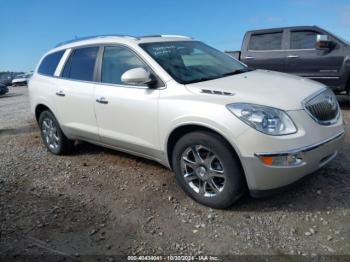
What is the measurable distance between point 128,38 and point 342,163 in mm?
3101

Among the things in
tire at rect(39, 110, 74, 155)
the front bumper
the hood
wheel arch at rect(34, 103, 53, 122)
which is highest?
the hood

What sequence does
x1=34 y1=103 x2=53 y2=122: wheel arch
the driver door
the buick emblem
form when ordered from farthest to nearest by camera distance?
x1=34 y1=103 x2=53 y2=122: wheel arch, the driver door, the buick emblem

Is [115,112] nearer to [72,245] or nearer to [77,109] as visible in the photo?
[77,109]

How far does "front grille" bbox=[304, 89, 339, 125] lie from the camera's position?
3.39 m

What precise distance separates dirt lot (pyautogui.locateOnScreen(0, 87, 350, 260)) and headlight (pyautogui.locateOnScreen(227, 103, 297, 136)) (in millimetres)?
856

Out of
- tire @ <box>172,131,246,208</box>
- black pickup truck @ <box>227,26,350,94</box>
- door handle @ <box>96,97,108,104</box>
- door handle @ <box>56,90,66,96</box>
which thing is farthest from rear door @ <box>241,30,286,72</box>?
tire @ <box>172,131,246,208</box>

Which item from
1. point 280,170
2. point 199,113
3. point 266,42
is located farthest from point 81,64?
point 266,42

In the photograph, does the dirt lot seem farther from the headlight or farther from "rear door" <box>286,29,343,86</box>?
"rear door" <box>286,29,343,86</box>

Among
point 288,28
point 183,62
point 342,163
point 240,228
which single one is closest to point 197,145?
point 240,228

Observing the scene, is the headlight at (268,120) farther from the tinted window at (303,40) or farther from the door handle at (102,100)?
the tinted window at (303,40)

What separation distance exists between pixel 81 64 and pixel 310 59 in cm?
585

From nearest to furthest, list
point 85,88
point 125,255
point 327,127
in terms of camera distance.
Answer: point 125,255 < point 327,127 < point 85,88

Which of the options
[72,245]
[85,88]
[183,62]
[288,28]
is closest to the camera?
[72,245]

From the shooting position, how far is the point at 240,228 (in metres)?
3.26
